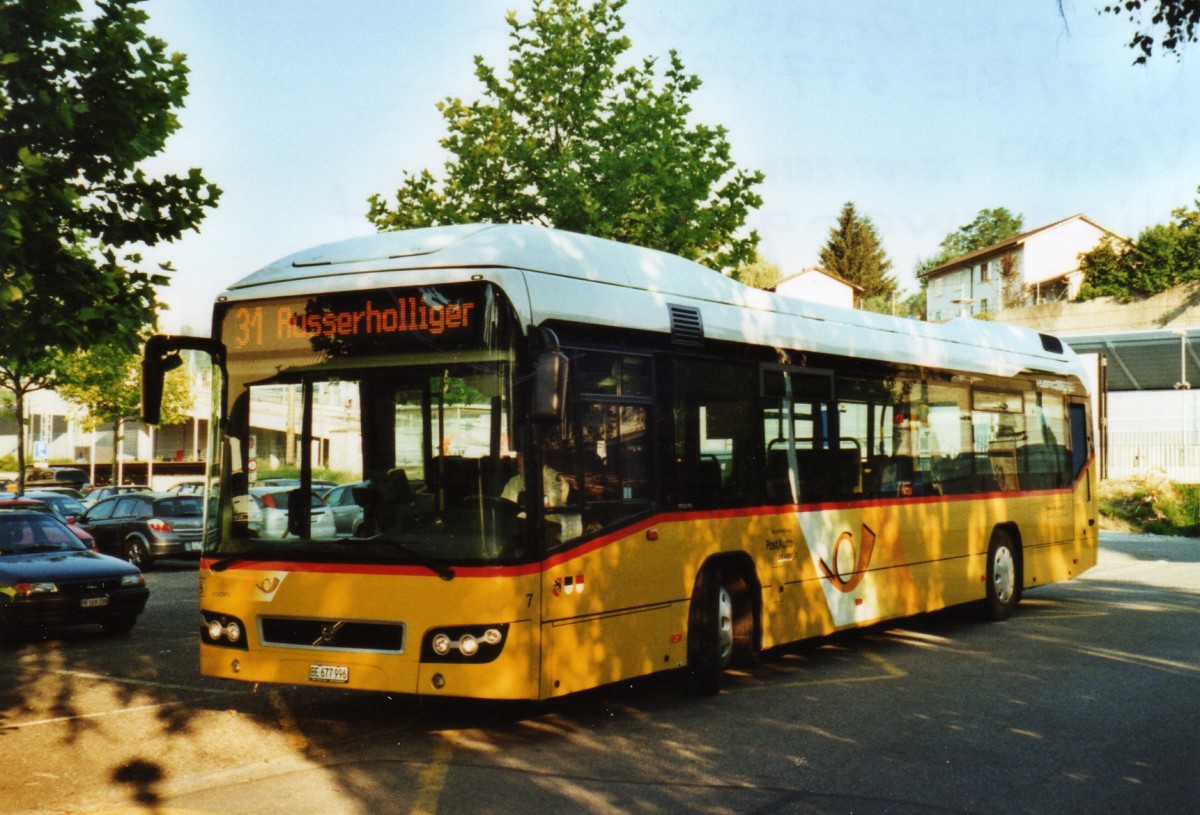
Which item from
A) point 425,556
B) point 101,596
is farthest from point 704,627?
point 101,596

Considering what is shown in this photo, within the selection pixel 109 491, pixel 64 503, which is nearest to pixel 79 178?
pixel 64 503

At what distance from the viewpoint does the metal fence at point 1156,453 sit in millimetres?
36719

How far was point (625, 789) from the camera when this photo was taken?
670 cm

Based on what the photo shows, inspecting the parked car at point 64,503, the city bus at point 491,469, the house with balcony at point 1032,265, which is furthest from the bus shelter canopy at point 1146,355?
the city bus at point 491,469

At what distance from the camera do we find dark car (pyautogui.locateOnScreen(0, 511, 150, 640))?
1309 cm

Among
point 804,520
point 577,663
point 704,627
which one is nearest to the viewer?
point 577,663

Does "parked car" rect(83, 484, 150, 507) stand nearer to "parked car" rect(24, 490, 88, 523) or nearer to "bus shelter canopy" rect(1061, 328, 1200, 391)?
"parked car" rect(24, 490, 88, 523)

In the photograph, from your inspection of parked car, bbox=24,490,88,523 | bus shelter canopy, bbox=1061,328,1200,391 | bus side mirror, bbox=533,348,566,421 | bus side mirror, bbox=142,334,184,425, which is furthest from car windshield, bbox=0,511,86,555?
bus shelter canopy, bbox=1061,328,1200,391

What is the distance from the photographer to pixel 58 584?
13.3 metres

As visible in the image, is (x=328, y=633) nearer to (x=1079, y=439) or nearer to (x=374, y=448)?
(x=374, y=448)

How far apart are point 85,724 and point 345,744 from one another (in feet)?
7.36

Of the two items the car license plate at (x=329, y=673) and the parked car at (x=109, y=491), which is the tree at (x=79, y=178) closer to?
the car license plate at (x=329, y=673)

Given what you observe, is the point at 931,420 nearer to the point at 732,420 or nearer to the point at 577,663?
the point at 732,420

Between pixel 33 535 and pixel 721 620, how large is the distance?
918cm
